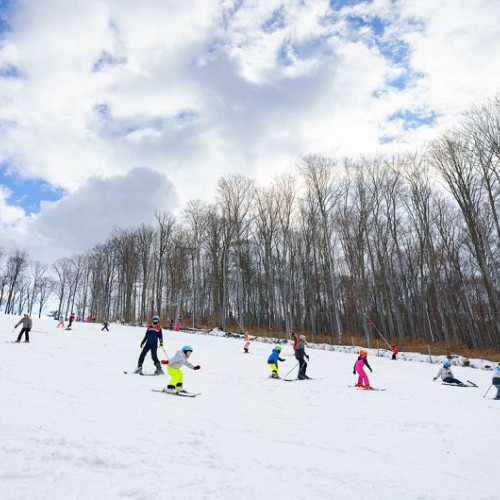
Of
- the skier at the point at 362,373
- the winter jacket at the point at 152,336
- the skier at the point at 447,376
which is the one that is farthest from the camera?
the skier at the point at 447,376

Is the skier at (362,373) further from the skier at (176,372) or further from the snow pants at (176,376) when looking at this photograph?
the snow pants at (176,376)

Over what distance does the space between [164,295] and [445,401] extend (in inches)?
1998

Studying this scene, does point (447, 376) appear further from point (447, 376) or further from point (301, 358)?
point (301, 358)

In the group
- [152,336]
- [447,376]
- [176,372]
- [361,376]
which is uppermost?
[152,336]

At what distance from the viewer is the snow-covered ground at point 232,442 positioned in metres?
3.97

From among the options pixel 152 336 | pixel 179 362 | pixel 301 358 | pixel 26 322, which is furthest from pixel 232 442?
pixel 26 322

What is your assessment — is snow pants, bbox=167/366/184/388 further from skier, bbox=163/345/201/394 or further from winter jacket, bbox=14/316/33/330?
winter jacket, bbox=14/316/33/330

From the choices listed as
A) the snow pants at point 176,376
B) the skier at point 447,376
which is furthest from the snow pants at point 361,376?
the snow pants at point 176,376

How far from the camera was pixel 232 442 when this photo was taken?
220 inches

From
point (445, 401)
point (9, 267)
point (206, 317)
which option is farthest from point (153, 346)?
point (9, 267)

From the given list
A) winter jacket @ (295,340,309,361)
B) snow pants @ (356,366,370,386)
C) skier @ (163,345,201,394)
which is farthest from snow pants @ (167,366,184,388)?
snow pants @ (356,366,370,386)

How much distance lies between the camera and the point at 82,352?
15.8 meters

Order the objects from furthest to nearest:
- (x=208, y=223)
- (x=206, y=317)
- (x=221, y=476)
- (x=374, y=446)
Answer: (x=206, y=317) < (x=208, y=223) < (x=374, y=446) < (x=221, y=476)

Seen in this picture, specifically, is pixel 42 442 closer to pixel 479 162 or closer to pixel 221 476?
pixel 221 476
